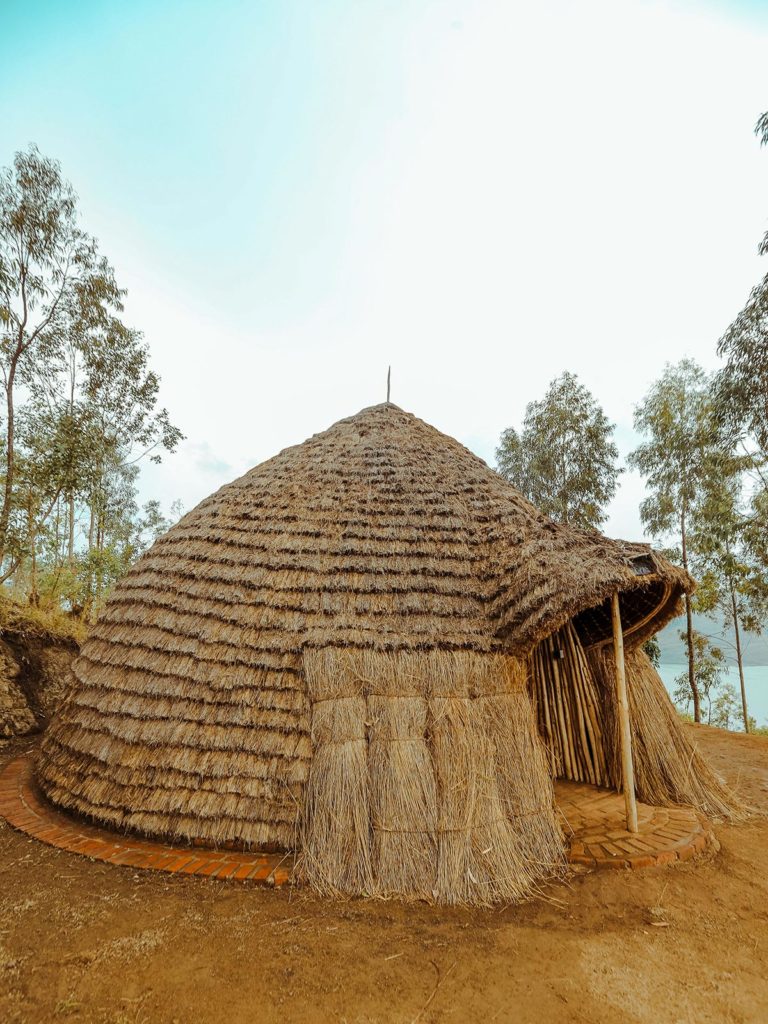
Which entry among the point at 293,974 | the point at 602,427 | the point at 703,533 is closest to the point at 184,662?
the point at 293,974

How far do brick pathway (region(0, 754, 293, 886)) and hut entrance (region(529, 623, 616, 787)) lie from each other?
3.35 metres

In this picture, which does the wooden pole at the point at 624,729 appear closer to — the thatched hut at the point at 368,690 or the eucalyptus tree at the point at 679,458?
the thatched hut at the point at 368,690

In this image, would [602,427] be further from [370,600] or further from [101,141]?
[101,141]

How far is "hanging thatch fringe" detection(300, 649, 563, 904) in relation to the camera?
3312 mm

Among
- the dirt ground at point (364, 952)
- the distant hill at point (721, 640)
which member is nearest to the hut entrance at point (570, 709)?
the dirt ground at point (364, 952)

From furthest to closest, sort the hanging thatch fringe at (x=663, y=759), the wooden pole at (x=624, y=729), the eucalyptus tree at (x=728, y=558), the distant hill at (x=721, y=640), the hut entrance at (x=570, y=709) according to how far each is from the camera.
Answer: the distant hill at (x=721, y=640), the eucalyptus tree at (x=728, y=558), the hut entrance at (x=570, y=709), the hanging thatch fringe at (x=663, y=759), the wooden pole at (x=624, y=729)

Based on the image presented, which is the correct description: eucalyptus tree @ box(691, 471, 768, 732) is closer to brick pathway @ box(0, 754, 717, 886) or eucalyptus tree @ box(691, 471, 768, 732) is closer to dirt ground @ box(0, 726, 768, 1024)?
brick pathway @ box(0, 754, 717, 886)

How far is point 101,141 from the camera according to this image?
321 inches

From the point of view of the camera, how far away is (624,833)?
4.09 metres

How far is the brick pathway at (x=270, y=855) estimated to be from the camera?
344 cm

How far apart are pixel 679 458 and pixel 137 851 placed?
14157mm

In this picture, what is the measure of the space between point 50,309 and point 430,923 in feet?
36.4

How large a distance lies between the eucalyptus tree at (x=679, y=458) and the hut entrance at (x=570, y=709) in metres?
8.43

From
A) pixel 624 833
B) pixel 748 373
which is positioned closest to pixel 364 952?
pixel 624 833
